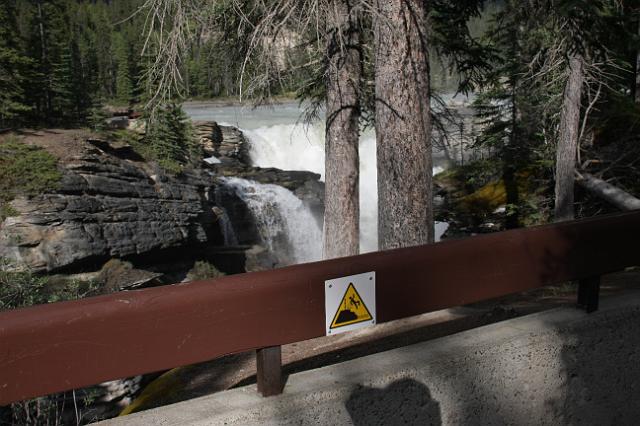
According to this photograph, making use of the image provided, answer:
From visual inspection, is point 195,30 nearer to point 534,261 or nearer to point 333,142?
point 333,142

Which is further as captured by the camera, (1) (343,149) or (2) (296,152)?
(2) (296,152)

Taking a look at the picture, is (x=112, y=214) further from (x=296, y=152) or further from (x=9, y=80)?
(x=296, y=152)

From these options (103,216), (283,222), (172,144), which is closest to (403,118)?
(103,216)

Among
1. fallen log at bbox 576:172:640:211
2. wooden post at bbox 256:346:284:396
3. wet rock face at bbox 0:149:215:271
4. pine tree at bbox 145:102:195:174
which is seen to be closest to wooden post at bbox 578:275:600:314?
wooden post at bbox 256:346:284:396

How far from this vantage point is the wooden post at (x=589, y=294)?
3.23m

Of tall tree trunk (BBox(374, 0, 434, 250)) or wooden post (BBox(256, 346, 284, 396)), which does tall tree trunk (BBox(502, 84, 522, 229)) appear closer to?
tall tree trunk (BBox(374, 0, 434, 250))

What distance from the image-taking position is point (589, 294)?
3252mm

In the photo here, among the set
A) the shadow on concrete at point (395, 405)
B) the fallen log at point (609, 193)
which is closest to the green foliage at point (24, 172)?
the fallen log at point (609, 193)

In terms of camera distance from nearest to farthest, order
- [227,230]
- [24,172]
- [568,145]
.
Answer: [568,145]
[24,172]
[227,230]

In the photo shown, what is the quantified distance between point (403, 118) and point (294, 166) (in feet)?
84.1

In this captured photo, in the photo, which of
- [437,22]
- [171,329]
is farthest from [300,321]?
[437,22]

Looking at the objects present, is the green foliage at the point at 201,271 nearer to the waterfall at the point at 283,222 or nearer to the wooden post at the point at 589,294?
the waterfall at the point at 283,222

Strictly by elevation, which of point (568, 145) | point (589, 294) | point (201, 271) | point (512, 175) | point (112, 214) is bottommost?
point (201, 271)

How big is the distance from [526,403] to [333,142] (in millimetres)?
6501
